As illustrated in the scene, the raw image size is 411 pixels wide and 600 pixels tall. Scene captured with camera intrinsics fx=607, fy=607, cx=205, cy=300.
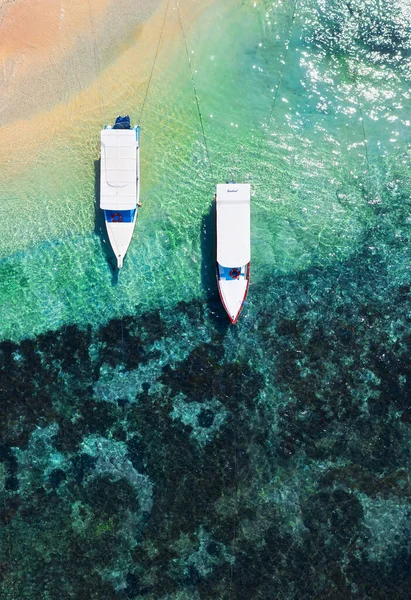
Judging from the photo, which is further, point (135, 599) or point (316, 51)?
point (316, 51)

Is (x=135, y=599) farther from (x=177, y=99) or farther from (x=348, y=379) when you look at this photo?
(x=177, y=99)

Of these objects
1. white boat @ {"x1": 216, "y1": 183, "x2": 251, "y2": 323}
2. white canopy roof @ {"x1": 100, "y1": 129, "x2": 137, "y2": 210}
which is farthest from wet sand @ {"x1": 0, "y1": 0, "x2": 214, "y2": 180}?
white boat @ {"x1": 216, "y1": 183, "x2": 251, "y2": 323}

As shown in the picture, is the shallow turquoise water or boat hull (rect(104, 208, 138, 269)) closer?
the shallow turquoise water

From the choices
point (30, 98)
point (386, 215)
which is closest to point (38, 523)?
point (30, 98)

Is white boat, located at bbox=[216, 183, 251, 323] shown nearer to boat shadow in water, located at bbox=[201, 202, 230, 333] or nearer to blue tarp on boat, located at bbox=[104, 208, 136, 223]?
boat shadow in water, located at bbox=[201, 202, 230, 333]

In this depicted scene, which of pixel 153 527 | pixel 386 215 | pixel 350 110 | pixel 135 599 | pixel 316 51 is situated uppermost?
pixel 316 51

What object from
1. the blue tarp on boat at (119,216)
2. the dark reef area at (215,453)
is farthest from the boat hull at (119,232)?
the dark reef area at (215,453)
